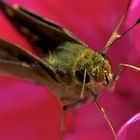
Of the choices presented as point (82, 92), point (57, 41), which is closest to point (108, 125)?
point (82, 92)

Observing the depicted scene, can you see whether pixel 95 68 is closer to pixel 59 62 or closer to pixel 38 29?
pixel 59 62

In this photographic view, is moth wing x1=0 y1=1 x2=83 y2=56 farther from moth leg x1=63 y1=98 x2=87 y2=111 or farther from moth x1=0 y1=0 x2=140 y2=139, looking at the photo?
moth leg x1=63 y1=98 x2=87 y2=111

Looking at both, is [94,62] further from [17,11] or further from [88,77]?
[17,11]

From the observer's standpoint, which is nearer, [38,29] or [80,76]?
[80,76]

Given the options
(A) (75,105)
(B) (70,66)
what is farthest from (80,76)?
(A) (75,105)

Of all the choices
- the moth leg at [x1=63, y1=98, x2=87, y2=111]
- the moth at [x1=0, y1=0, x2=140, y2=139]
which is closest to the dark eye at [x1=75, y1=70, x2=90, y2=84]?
the moth at [x1=0, y1=0, x2=140, y2=139]

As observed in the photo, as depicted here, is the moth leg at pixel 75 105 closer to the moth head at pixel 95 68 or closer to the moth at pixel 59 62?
the moth at pixel 59 62

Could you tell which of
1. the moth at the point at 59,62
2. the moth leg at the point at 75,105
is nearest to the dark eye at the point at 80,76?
the moth at the point at 59,62

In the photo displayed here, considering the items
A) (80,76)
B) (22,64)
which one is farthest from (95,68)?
(22,64)

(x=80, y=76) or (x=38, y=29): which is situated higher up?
(x=38, y=29)
